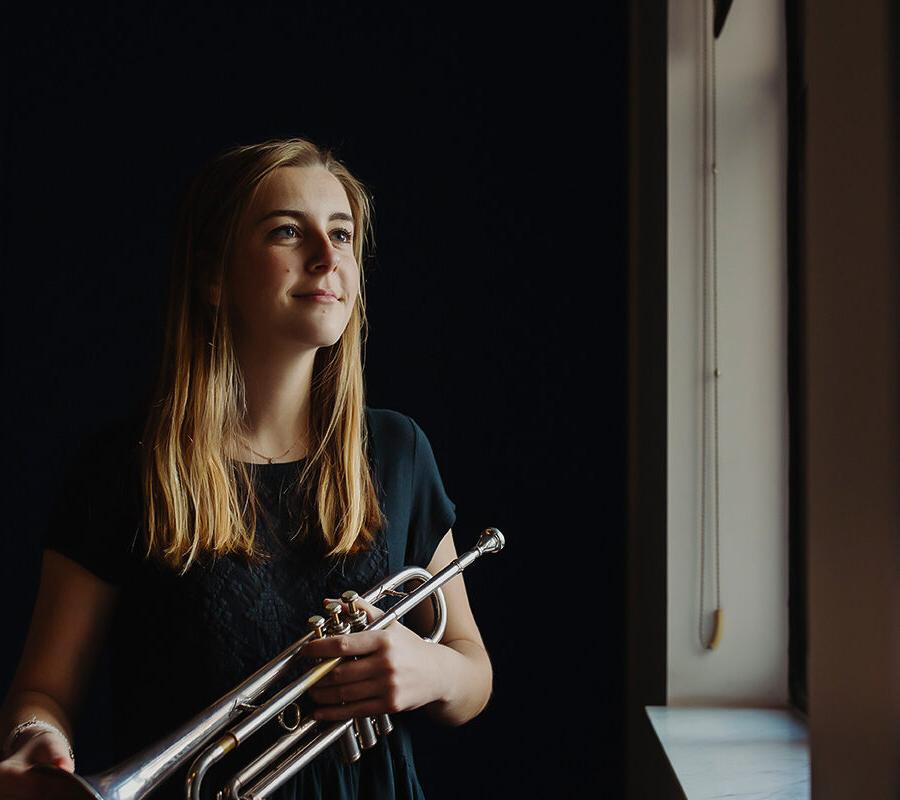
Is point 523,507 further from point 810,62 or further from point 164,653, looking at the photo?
point 810,62

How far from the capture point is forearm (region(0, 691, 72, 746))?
1.28m

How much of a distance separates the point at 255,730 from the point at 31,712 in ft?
0.94

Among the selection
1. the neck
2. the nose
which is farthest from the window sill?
the nose

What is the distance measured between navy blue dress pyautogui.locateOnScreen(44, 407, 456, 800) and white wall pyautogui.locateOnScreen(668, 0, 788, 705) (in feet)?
2.69

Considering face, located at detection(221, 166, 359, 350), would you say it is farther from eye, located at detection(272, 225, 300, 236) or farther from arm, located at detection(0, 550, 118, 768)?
arm, located at detection(0, 550, 118, 768)

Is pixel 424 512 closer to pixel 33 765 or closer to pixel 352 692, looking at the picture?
pixel 352 692

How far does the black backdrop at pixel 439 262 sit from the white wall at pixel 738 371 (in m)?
0.41

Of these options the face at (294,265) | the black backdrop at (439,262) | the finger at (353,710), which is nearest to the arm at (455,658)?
the finger at (353,710)

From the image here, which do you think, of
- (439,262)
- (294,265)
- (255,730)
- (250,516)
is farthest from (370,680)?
(439,262)

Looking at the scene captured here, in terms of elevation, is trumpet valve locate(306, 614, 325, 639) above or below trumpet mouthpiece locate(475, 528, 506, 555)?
below

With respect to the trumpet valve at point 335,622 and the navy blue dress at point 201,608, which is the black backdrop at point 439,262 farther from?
the trumpet valve at point 335,622

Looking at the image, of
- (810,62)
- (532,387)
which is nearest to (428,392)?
(532,387)

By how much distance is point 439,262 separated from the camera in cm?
257

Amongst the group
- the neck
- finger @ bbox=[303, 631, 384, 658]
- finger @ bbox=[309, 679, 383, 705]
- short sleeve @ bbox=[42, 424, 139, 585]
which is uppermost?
the neck
